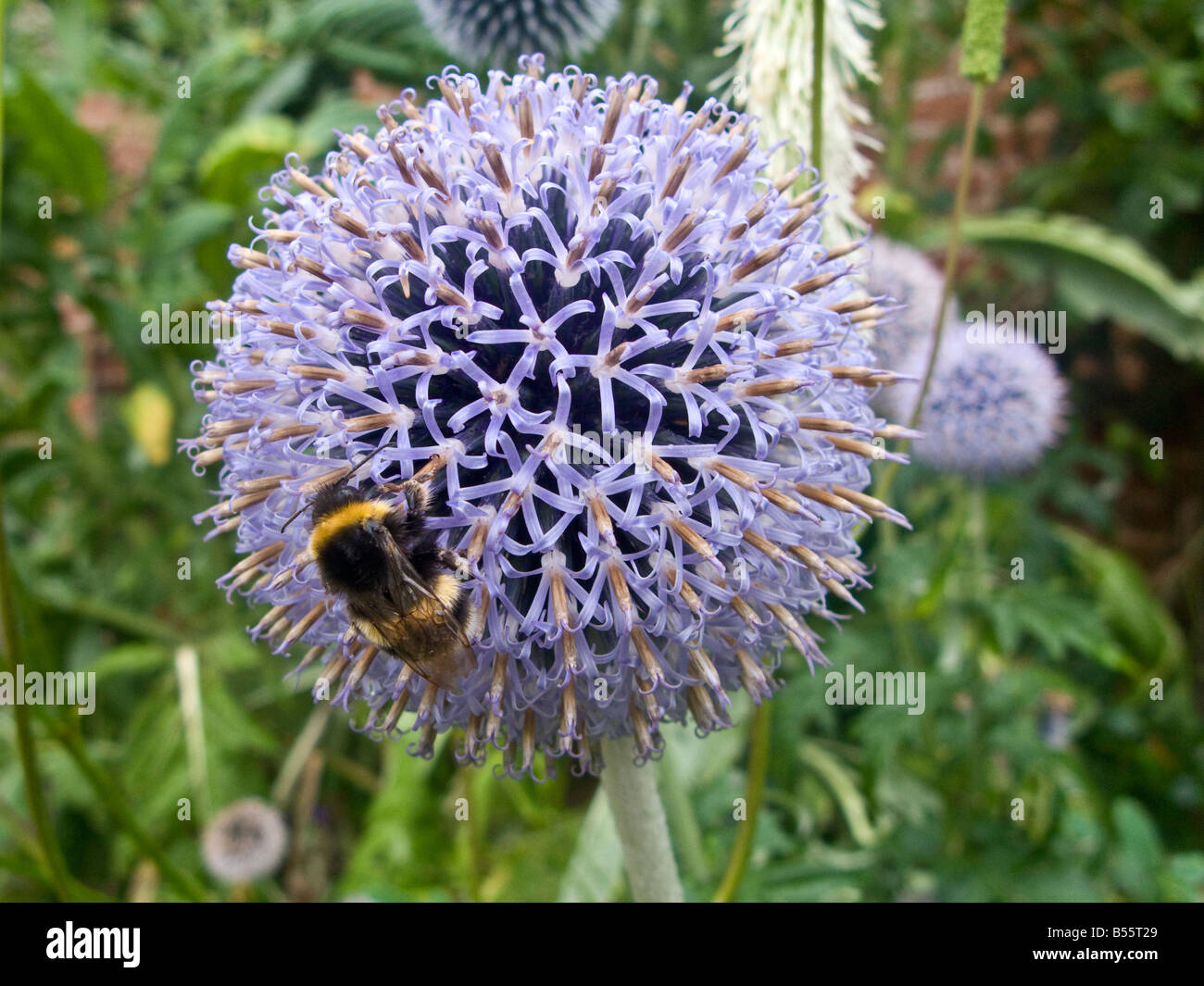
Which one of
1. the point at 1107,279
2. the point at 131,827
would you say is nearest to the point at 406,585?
the point at 131,827

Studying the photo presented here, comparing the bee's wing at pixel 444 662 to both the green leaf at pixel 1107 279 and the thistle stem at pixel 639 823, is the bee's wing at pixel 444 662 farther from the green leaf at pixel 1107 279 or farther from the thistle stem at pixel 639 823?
the green leaf at pixel 1107 279

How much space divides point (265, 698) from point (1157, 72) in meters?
3.51

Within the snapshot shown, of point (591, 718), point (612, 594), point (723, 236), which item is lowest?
point (591, 718)

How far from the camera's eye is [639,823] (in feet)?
3.90

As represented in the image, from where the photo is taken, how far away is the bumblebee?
997mm

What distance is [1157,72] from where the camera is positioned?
302cm

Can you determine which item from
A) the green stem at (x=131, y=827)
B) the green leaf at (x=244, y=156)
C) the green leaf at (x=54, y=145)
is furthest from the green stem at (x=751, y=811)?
the green leaf at (x=54, y=145)
